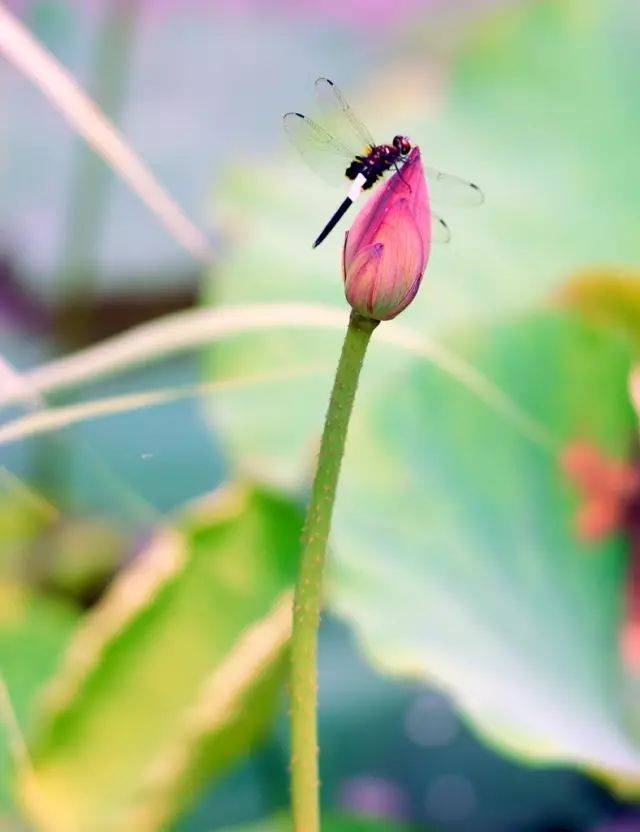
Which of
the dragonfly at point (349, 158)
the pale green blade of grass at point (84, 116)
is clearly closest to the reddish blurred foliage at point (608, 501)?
the dragonfly at point (349, 158)

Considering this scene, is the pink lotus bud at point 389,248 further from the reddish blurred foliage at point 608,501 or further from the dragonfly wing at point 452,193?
the reddish blurred foliage at point 608,501

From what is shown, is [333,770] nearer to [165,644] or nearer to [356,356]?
[165,644]

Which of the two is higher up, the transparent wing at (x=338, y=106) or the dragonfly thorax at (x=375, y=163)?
the transparent wing at (x=338, y=106)

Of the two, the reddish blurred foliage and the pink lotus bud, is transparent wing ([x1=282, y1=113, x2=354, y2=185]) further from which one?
the reddish blurred foliage

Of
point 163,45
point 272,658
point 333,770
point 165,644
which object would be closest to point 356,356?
point 272,658

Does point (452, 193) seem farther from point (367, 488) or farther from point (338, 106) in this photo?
point (367, 488)

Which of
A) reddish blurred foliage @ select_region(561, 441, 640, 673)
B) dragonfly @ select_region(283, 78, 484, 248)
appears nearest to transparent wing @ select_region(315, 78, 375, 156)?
dragonfly @ select_region(283, 78, 484, 248)

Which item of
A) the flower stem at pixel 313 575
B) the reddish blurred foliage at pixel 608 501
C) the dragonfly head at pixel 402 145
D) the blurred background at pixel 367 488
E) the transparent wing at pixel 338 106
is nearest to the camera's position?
the flower stem at pixel 313 575
